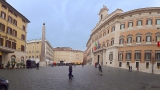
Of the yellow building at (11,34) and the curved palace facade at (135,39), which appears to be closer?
the yellow building at (11,34)

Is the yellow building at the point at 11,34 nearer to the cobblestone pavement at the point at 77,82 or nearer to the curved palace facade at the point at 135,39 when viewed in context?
the cobblestone pavement at the point at 77,82

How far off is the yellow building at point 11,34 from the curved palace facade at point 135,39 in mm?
25541

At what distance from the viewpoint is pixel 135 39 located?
47156 mm

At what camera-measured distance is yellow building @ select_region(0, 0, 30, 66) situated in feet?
115

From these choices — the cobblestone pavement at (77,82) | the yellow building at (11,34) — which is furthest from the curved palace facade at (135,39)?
the yellow building at (11,34)

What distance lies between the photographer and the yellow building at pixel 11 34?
3506 centimetres

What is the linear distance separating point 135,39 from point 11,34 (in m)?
30.5

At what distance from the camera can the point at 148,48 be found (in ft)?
146

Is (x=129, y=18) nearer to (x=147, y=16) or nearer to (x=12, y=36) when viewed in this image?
(x=147, y=16)

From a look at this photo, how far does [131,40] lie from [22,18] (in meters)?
28.9

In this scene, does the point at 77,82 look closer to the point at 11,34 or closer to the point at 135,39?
the point at 11,34

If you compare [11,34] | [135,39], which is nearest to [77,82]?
[11,34]

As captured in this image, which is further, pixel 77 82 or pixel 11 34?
pixel 11 34

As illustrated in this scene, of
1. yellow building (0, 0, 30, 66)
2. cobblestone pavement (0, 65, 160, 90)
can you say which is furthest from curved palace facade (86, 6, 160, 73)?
yellow building (0, 0, 30, 66)
